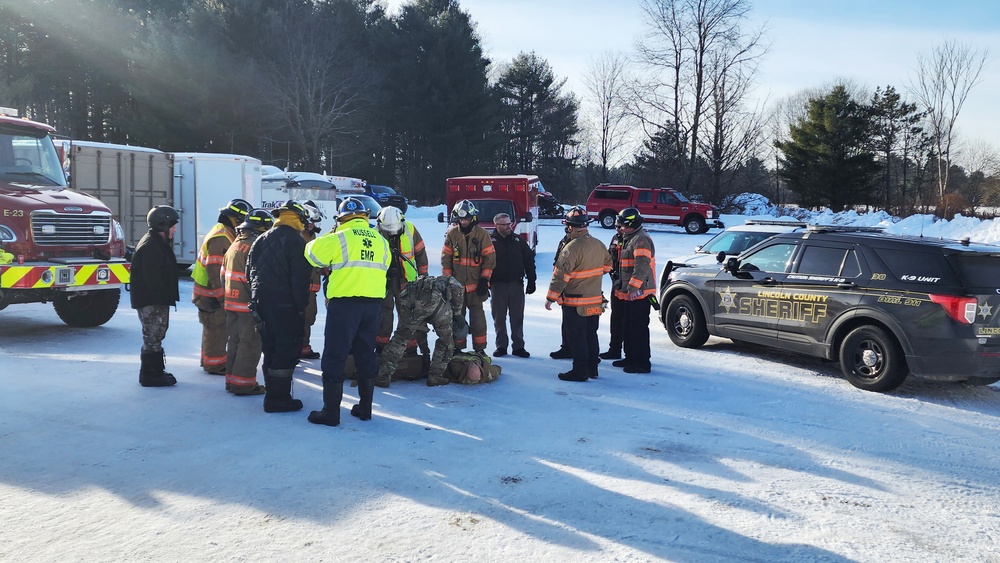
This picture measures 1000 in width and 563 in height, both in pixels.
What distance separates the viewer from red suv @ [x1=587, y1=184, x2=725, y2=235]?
103 feet

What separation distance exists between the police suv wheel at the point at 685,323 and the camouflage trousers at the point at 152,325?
6.38 meters

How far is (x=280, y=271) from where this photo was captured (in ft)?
21.1

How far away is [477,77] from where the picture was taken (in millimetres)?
47375

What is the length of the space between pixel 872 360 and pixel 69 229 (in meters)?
9.69

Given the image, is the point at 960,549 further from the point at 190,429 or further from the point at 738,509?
the point at 190,429

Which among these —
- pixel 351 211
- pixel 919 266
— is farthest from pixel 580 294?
pixel 919 266

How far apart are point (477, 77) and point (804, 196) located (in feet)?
69.8

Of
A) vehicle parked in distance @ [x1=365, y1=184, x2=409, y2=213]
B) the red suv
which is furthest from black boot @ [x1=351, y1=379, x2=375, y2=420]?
vehicle parked in distance @ [x1=365, y1=184, x2=409, y2=213]

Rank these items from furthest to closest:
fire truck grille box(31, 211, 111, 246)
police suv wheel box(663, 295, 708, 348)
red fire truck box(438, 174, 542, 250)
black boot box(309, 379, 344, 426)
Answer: red fire truck box(438, 174, 542, 250) < police suv wheel box(663, 295, 708, 348) < fire truck grille box(31, 211, 111, 246) < black boot box(309, 379, 344, 426)

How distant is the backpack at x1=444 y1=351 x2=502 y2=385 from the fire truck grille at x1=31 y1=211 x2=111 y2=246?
5.45 meters

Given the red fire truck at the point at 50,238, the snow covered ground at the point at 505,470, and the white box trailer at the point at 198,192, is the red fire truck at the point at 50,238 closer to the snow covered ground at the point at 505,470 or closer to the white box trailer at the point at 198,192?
the snow covered ground at the point at 505,470

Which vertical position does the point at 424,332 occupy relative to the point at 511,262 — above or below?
below

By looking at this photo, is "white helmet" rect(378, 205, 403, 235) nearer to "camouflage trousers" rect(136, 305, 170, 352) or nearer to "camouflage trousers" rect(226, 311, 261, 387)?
"camouflage trousers" rect(226, 311, 261, 387)

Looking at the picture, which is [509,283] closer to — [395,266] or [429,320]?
[395,266]
